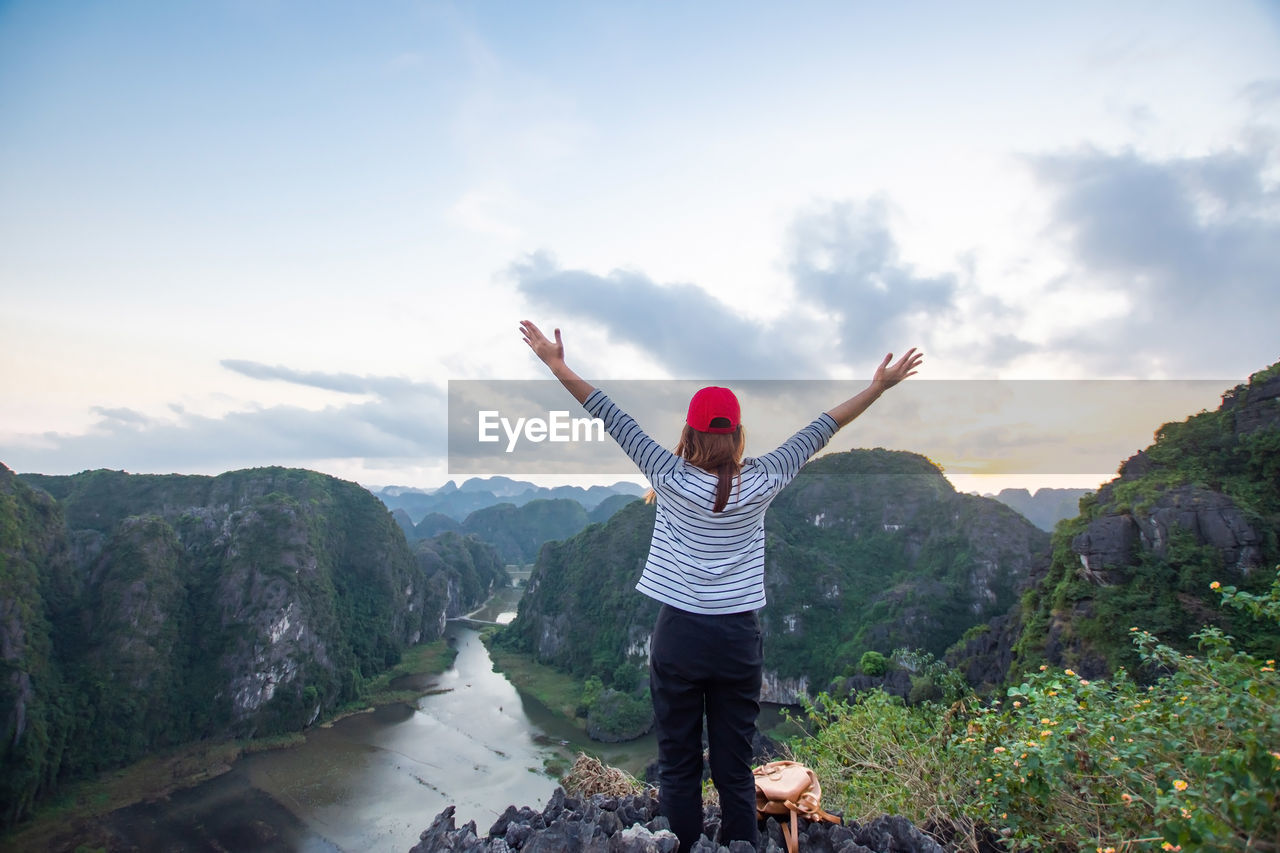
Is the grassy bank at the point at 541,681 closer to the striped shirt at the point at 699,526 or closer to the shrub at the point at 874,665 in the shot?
the shrub at the point at 874,665

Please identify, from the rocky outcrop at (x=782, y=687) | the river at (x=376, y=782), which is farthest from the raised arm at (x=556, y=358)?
the rocky outcrop at (x=782, y=687)

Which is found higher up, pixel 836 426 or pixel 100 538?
pixel 836 426

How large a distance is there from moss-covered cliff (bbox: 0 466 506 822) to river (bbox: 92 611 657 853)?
6.14 meters

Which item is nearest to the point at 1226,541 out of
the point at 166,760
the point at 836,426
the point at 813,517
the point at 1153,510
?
the point at 1153,510

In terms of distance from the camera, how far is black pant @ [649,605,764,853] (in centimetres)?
211

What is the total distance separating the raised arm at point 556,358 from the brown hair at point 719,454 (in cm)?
46

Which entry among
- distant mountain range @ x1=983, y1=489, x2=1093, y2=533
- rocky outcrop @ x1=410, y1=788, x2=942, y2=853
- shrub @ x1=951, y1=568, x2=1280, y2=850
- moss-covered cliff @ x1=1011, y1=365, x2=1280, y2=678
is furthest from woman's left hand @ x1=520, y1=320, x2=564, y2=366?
distant mountain range @ x1=983, y1=489, x2=1093, y2=533

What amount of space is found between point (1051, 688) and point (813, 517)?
2282 inches

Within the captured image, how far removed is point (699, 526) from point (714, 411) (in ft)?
1.38

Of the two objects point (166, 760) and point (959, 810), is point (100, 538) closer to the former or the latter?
point (166, 760)

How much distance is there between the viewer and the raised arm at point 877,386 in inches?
97.3

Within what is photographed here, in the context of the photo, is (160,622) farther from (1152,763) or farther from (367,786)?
(1152,763)

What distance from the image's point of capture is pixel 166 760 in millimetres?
31875

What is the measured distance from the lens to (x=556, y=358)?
237 centimetres
